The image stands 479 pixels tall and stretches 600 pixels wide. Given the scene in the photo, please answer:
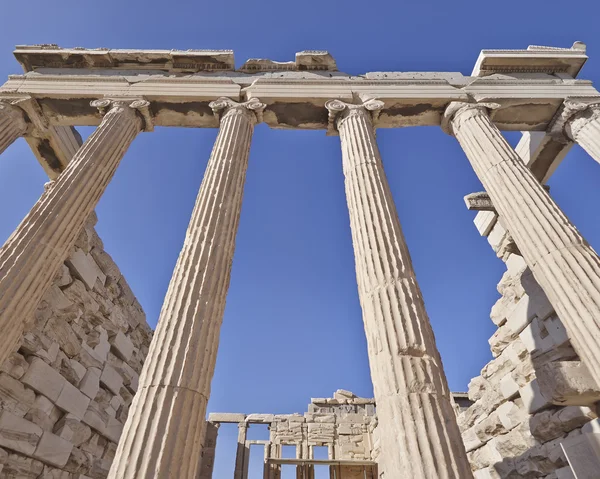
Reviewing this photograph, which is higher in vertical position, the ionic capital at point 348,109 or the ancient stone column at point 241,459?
the ionic capital at point 348,109

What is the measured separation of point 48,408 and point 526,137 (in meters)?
15.5

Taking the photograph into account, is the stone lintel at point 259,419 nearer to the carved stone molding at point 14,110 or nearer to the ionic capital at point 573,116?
the carved stone molding at point 14,110

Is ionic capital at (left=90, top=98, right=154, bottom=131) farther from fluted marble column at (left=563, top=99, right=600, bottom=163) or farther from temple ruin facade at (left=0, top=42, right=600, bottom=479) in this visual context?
fluted marble column at (left=563, top=99, right=600, bottom=163)

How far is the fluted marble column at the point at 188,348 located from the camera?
188 inches

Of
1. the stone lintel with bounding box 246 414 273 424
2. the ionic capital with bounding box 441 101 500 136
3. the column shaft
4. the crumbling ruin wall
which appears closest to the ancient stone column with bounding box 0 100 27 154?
the ionic capital with bounding box 441 101 500 136

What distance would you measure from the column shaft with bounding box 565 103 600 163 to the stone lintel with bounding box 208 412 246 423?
71.5 feet

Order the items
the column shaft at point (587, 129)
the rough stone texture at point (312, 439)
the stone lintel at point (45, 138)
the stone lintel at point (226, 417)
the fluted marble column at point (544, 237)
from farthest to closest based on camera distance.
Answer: the stone lintel at point (226, 417) → the rough stone texture at point (312, 439) → the stone lintel at point (45, 138) → the column shaft at point (587, 129) → the fluted marble column at point (544, 237)

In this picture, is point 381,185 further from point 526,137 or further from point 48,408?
point 48,408

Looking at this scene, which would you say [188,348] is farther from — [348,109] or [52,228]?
[348,109]

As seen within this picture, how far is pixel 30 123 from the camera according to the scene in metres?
11.4

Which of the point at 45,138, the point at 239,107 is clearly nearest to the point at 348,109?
the point at 239,107

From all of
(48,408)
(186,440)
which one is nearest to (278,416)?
(48,408)

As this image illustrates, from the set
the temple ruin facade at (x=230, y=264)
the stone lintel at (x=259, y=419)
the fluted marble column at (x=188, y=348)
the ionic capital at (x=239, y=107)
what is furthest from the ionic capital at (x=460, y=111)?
the stone lintel at (x=259, y=419)

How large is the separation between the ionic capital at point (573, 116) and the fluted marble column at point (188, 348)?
921cm
